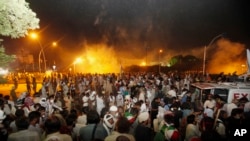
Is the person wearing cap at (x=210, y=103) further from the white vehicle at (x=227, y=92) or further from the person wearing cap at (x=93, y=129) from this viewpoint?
the person wearing cap at (x=93, y=129)

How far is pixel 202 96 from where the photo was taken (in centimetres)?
1252

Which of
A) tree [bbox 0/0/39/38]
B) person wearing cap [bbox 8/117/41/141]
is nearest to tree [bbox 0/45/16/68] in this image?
tree [bbox 0/0/39/38]

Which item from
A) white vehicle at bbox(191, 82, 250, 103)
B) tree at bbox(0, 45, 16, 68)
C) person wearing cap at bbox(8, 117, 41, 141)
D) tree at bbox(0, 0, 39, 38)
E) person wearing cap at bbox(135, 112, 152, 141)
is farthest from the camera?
white vehicle at bbox(191, 82, 250, 103)

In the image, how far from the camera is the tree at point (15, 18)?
10.3 meters

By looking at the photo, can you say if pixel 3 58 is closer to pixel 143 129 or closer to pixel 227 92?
pixel 143 129

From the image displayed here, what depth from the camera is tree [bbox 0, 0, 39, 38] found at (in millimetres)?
10336

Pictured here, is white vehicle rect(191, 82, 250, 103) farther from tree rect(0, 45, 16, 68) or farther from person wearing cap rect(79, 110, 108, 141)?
tree rect(0, 45, 16, 68)

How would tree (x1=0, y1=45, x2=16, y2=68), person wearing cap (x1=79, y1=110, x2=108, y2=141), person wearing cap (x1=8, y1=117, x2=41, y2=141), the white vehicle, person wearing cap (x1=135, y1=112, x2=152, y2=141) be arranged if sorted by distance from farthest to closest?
the white vehicle < tree (x1=0, y1=45, x2=16, y2=68) < person wearing cap (x1=135, y1=112, x2=152, y2=141) < person wearing cap (x1=79, y1=110, x2=108, y2=141) < person wearing cap (x1=8, y1=117, x2=41, y2=141)

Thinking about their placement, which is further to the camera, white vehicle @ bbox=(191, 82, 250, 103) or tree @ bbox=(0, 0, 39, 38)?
white vehicle @ bbox=(191, 82, 250, 103)

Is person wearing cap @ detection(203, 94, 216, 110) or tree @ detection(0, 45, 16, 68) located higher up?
tree @ detection(0, 45, 16, 68)

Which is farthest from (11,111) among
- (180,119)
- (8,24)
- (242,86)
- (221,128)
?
(242,86)

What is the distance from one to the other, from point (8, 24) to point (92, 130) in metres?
6.71

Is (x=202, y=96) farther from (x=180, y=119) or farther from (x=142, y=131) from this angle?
(x=142, y=131)

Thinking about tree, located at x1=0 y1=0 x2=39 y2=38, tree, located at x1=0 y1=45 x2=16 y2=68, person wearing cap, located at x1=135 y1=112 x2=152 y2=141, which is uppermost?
tree, located at x1=0 y1=0 x2=39 y2=38
